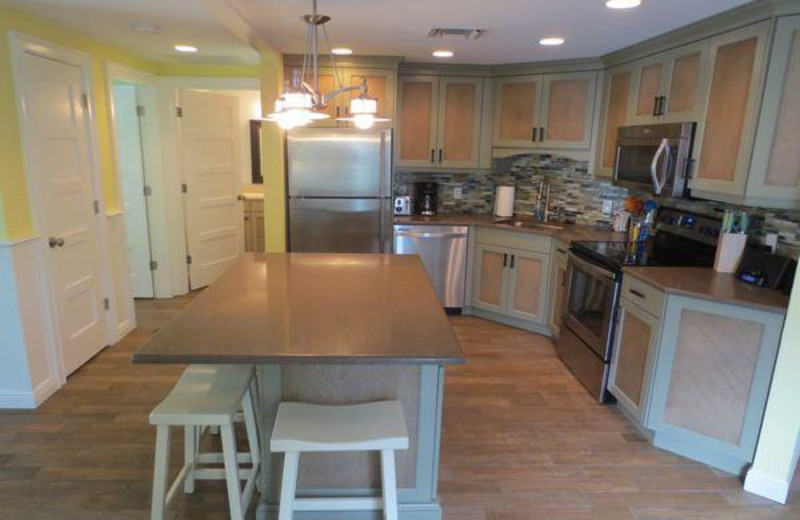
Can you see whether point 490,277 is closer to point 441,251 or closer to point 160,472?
point 441,251

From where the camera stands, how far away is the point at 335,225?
414 cm

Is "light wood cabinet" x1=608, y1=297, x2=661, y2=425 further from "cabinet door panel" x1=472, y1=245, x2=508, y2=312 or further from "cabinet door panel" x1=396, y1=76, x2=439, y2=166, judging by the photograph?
"cabinet door panel" x1=396, y1=76, x2=439, y2=166

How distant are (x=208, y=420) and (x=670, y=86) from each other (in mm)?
3073

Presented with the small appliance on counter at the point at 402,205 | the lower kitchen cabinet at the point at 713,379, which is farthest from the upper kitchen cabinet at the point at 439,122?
the lower kitchen cabinet at the point at 713,379

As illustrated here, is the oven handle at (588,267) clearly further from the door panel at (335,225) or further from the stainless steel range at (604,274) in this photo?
the door panel at (335,225)

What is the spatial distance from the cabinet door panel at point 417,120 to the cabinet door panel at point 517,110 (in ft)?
1.83

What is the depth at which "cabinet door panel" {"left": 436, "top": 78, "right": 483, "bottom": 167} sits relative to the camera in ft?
14.3

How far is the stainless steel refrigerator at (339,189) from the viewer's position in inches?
158

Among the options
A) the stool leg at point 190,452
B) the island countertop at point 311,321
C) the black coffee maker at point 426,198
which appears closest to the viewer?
the island countertop at point 311,321

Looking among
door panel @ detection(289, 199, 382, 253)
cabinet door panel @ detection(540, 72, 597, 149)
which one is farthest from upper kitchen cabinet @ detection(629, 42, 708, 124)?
door panel @ detection(289, 199, 382, 253)

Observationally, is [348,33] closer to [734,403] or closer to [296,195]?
[296,195]

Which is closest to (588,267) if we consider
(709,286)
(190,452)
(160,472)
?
(709,286)

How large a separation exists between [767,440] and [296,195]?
3.34 meters

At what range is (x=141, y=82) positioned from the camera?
4.11m
